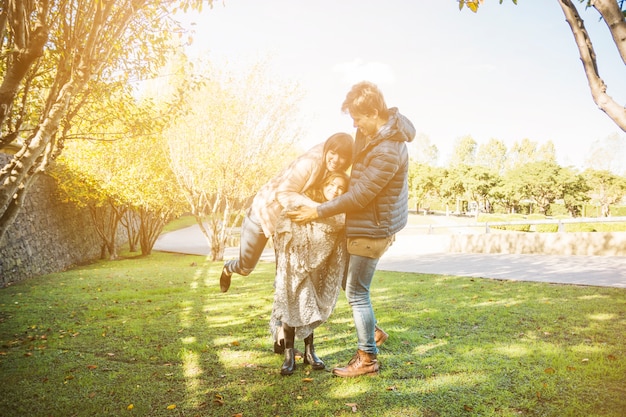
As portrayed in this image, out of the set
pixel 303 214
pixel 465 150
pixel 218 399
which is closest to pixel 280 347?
pixel 218 399

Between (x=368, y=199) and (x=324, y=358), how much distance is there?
181cm

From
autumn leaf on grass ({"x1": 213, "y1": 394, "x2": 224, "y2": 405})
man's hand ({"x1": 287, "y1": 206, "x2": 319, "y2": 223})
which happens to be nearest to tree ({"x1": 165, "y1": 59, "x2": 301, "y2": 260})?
man's hand ({"x1": 287, "y1": 206, "x2": 319, "y2": 223})

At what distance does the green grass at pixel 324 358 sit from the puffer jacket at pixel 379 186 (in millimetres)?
1346

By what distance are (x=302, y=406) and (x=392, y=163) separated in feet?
6.53

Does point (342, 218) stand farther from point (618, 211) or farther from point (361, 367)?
point (618, 211)

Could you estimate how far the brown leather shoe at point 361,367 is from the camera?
3.44m

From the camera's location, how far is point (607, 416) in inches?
103

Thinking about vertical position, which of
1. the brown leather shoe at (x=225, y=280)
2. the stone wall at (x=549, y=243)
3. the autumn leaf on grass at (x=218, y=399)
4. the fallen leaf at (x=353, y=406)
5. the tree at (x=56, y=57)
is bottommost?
the fallen leaf at (x=353, y=406)

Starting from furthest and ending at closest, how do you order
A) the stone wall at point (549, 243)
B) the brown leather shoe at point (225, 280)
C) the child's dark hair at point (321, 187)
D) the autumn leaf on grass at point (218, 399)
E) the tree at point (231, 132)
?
the tree at point (231, 132) < the stone wall at point (549, 243) < the brown leather shoe at point (225, 280) < the child's dark hair at point (321, 187) < the autumn leaf on grass at point (218, 399)

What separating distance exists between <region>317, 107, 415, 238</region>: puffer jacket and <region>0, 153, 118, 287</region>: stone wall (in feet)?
33.2

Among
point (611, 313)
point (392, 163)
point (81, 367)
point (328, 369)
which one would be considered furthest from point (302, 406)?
point (611, 313)

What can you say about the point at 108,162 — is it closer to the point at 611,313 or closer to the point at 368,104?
the point at 368,104

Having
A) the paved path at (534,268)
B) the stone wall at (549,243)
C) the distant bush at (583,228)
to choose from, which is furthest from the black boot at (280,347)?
the distant bush at (583,228)

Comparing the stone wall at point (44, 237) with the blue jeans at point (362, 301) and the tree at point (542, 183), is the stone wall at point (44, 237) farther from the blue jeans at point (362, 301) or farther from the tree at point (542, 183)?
the tree at point (542, 183)
